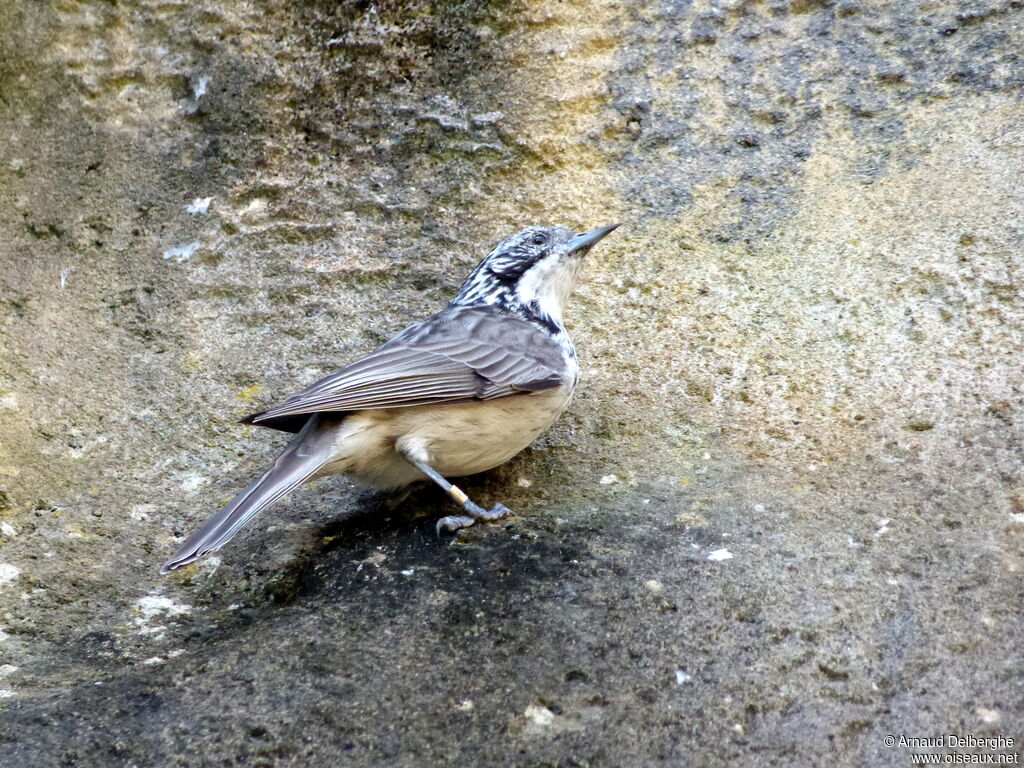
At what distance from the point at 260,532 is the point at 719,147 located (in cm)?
322

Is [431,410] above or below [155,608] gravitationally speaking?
above

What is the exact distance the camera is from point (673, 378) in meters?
5.56

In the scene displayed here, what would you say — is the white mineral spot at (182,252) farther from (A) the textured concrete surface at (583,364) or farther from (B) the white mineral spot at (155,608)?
(B) the white mineral spot at (155,608)

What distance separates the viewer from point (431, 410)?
5.04 meters

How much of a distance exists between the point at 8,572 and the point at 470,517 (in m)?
1.91

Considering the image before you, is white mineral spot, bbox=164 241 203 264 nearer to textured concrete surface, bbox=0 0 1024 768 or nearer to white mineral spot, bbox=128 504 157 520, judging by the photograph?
textured concrete surface, bbox=0 0 1024 768

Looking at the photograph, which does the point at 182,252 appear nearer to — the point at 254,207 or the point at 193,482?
the point at 254,207

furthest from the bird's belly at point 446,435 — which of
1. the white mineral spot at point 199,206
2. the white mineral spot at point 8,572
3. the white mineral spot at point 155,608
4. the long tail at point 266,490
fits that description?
the white mineral spot at point 199,206

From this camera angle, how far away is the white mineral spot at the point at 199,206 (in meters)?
6.25

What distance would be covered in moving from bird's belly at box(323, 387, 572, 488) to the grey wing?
0.07m

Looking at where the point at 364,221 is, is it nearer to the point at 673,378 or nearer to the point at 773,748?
the point at 673,378

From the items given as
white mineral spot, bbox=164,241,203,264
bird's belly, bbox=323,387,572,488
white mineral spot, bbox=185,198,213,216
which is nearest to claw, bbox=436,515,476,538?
bird's belly, bbox=323,387,572,488

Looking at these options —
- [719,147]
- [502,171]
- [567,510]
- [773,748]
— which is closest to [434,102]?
[502,171]

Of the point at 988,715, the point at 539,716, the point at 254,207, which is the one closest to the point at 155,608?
the point at 539,716
